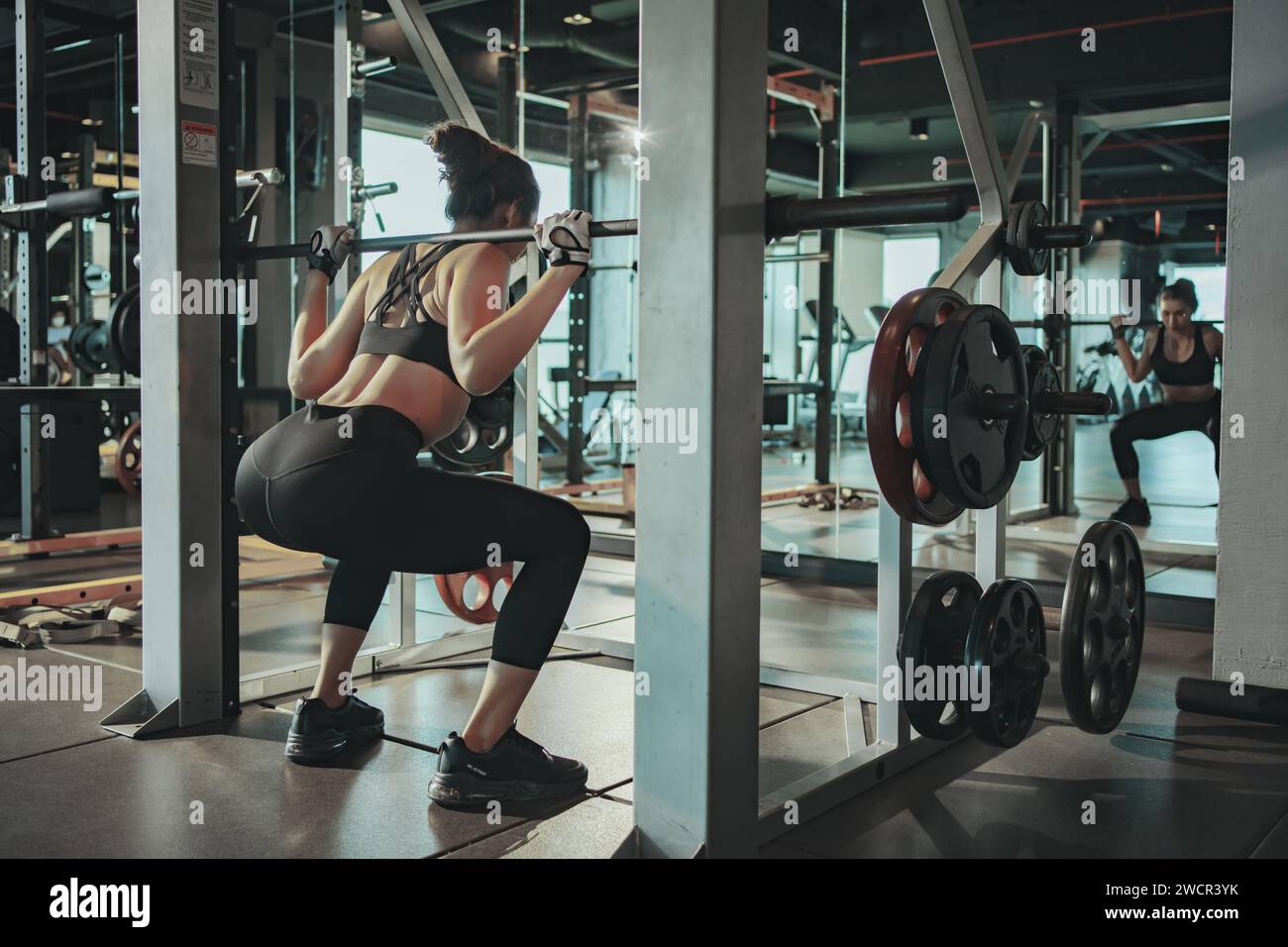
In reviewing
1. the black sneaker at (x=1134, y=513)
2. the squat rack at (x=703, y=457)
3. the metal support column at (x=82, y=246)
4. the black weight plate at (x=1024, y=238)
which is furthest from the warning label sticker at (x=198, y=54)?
the black sneaker at (x=1134, y=513)

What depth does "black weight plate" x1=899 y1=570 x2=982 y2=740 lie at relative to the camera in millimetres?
2180

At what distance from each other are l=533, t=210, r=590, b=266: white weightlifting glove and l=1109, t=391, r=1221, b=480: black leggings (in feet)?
13.5

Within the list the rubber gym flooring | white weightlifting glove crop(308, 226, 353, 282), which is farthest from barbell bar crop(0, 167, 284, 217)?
the rubber gym flooring

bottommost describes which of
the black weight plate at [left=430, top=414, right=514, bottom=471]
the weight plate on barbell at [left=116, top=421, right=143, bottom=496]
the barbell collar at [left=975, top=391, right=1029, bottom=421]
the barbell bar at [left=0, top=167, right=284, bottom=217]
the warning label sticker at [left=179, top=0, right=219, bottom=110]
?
the weight plate on barbell at [left=116, top=421, right=143, bottom=496]

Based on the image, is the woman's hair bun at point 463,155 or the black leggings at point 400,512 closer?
the black leggings at point 400,512

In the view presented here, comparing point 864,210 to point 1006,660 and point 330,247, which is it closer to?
point 1006,660

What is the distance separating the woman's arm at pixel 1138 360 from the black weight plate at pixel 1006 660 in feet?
11.6

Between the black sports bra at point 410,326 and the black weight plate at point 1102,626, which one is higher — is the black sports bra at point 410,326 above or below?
above

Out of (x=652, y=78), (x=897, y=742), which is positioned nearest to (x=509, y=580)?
(x=897, y=742)

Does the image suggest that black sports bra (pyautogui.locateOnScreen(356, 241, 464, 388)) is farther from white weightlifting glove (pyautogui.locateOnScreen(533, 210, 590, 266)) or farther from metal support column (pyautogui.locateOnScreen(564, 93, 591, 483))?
metal support column (pyautogui.locateOnScreen(564, 93, 591, 483))

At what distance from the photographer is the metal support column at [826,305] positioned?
22.0ft

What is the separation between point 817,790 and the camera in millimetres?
2184

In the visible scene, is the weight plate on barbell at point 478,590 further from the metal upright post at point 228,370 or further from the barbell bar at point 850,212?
the barbell bar at point 850,212
